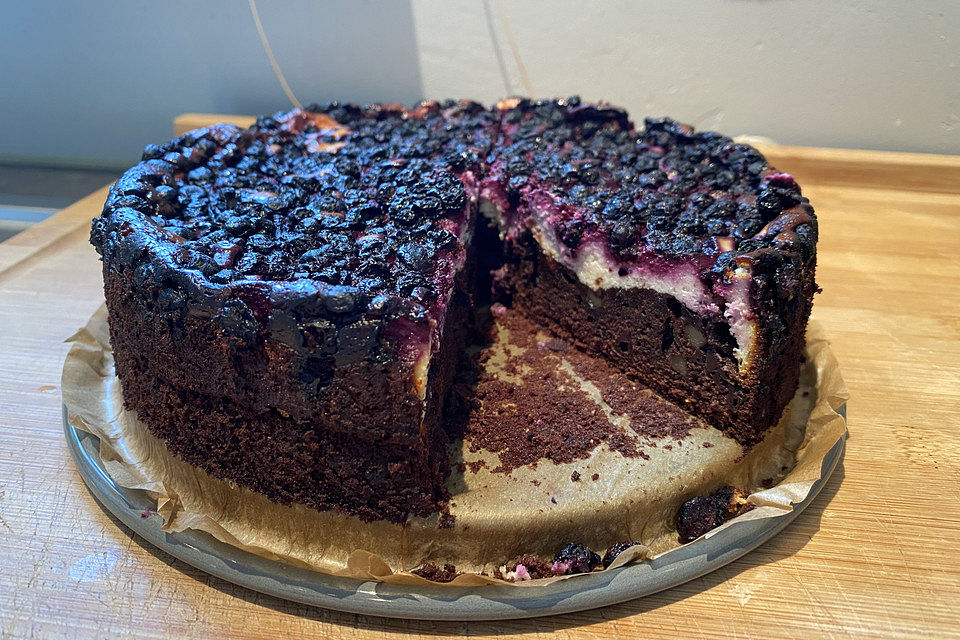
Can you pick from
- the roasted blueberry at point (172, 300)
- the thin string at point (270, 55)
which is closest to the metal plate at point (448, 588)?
the roasted blueberry at point (172, 300)

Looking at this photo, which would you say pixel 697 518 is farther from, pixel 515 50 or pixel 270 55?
pixel 270 55

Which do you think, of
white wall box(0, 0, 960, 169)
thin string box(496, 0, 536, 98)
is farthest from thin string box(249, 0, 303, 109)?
thin string box(496, 0, 536, 98)

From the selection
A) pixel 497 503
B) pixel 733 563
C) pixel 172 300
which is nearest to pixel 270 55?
pixel 172 300

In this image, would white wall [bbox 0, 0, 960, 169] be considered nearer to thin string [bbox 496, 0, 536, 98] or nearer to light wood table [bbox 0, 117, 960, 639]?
thin string [bbox 496, 0, 536, 98]

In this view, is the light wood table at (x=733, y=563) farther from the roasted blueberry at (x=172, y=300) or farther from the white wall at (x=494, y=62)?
the white wall at (x=494, y=62)

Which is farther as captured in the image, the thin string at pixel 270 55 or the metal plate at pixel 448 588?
the thin string at pixel 270 55

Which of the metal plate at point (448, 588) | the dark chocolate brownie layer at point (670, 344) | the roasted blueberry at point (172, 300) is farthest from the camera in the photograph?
the dark chocolate brownie layer at point (670, 344)

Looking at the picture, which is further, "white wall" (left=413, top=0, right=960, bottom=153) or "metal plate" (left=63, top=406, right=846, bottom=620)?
"white wall" (left=413, top=0, right=960, bottom=153)
